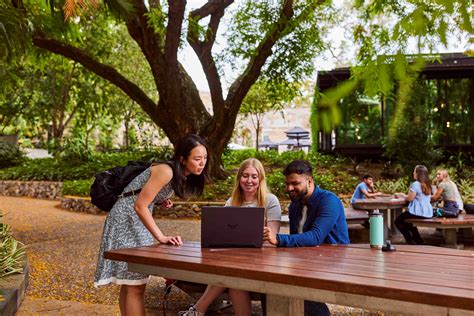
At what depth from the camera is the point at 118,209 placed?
339 centimetres

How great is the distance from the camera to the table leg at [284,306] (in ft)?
8.96

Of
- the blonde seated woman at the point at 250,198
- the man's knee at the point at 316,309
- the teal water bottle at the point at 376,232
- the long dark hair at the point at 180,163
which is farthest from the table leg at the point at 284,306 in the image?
the blonde seated woman at the point at 250,198

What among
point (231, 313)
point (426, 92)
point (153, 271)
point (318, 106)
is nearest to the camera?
point (318, 106)

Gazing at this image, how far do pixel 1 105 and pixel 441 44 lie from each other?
2115 centimetres

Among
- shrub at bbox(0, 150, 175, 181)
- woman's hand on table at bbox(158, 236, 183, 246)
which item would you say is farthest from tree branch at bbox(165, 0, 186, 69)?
woman's hand on table at bbox(158, 236, 183, 246)

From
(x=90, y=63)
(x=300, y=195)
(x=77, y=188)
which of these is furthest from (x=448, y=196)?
(x=77, y=188)

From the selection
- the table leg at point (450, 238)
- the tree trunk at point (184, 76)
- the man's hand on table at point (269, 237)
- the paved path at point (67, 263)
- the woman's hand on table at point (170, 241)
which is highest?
Result: the tree trunk at point (184, 76)

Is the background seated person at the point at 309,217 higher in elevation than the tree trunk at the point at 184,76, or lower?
lower

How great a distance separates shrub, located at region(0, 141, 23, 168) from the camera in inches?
774

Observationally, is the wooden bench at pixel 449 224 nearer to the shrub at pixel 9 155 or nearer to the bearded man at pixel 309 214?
the bearded man at pixel 309 214

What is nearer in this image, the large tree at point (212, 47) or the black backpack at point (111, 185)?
the black backpack at point (111, 185)

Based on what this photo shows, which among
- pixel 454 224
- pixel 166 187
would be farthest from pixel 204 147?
pixel 454 224

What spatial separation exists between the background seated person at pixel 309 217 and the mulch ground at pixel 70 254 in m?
1.19

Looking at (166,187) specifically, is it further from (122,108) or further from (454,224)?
(122,108)
